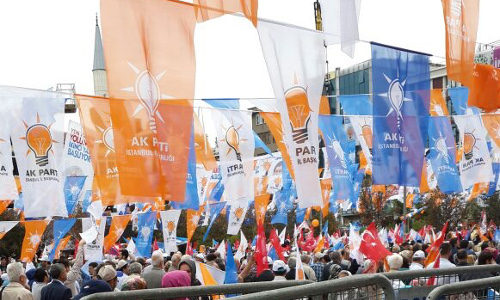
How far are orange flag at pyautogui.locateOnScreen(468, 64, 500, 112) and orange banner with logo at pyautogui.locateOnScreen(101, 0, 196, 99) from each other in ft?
20.4

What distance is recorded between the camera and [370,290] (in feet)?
18.6

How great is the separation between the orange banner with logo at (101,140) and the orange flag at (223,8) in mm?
5895

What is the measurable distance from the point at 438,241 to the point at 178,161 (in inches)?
140

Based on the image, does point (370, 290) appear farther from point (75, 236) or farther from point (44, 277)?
point (75, 236)

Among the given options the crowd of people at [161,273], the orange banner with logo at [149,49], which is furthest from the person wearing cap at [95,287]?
the orange banner with logo at [149,49]

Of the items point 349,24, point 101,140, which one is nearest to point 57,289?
point 349,24

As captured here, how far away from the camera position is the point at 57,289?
9461 mm

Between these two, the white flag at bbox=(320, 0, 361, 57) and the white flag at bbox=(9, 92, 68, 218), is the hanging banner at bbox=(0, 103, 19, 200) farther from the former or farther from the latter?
the white flag at bbox=(320, 0, 361, 57)

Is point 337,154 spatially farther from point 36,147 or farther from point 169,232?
point 36,147

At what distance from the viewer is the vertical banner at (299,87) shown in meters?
10.7

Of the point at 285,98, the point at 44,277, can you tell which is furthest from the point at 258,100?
the point at 44,277

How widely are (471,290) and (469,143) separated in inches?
596

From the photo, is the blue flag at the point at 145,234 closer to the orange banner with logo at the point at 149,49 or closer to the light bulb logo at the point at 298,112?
the light bulb logo at the point at 298,112

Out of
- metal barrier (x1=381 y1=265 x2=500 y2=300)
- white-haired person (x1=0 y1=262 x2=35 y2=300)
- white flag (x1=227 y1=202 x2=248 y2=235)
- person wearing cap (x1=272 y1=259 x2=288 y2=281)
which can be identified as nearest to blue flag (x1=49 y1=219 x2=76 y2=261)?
white flag (x1=227 y1=202 x2=248 y2=235)
